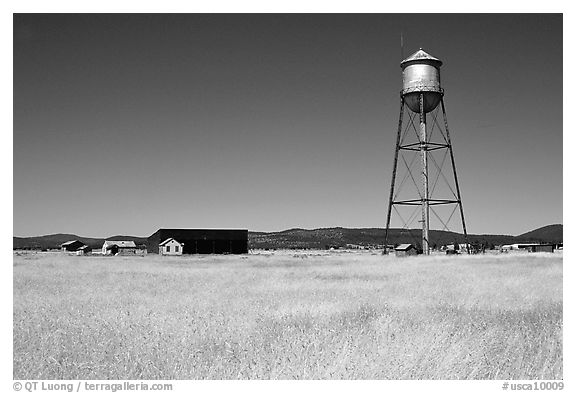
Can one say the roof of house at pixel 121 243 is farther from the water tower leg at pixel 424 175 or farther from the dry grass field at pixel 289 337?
the dry grass field at pixel 289 337

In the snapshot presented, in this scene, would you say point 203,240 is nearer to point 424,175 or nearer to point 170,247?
point 170,247

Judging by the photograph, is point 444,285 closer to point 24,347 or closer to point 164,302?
point 164,302

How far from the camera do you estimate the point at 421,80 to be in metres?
37.8

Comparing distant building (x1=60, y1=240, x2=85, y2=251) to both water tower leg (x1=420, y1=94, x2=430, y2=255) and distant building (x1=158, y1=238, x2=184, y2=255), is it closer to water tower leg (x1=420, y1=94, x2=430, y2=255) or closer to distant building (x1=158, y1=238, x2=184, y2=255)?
distant building (x1=158, y1=238, x2=184, y2=255)

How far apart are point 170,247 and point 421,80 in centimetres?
3425

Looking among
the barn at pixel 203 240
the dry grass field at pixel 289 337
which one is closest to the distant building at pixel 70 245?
the barn at pixel 203 240

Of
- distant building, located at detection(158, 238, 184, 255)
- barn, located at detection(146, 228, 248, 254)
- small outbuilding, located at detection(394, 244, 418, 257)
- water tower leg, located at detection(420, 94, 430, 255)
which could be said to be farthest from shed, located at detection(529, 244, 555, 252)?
distant building, located at detection(158, 238, 184, 255)

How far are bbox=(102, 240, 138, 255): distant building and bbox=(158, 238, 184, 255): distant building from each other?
3.92 m

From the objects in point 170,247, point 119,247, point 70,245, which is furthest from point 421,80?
point 70,245

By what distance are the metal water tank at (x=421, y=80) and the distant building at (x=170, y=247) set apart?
3201 cm

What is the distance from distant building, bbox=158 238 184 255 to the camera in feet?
206

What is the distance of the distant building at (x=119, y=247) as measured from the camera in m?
66.4
